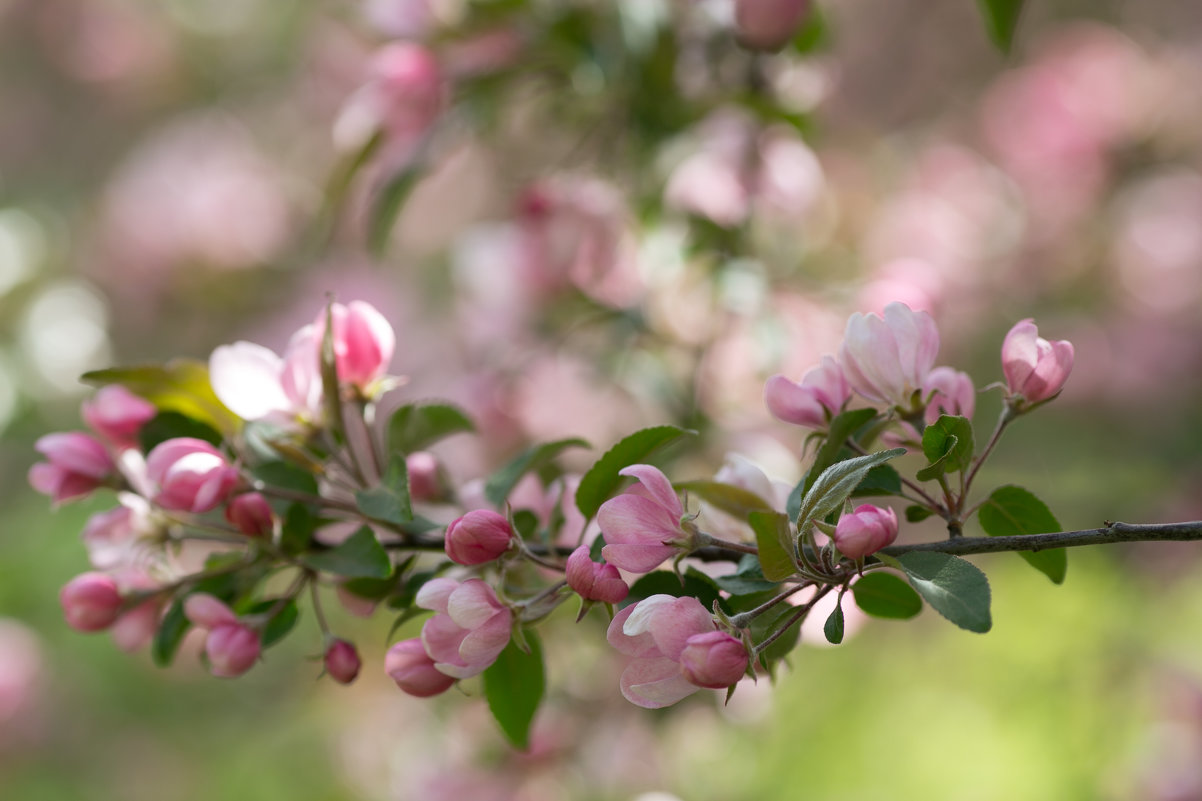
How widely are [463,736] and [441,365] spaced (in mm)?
835

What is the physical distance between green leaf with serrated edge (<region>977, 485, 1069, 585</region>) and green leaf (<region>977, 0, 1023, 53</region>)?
0.26 m

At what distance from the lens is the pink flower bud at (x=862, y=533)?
36 centimetres

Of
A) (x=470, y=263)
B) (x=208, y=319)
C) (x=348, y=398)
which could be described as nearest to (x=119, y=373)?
(x=348, y=398)

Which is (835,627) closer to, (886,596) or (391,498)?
(886,596)

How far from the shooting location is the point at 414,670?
44 cm

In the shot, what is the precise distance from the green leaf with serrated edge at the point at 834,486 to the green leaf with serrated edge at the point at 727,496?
6cm

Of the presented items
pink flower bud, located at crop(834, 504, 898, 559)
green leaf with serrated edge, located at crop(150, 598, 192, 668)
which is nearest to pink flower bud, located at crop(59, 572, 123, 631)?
green leaf with serrated edge, located at crop(150, 598, 192, 668)

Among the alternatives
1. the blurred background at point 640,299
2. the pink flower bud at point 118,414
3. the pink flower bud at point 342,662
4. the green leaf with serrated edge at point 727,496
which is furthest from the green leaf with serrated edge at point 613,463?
the blurred background at point 640,299

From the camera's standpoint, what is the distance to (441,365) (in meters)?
1.76

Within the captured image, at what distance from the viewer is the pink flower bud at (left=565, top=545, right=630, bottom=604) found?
39 cm

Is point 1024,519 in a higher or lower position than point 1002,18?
lower

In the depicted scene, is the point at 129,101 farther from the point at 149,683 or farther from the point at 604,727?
the point at 604,727

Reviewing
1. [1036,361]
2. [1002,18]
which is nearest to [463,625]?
[1036,361]

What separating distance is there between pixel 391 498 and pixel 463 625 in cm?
7
